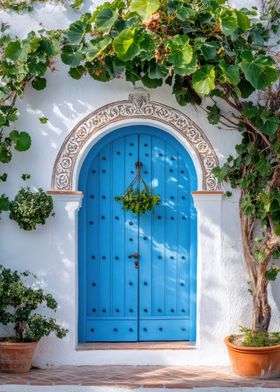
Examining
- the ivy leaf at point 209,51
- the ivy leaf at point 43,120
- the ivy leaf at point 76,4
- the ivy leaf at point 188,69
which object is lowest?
the ivy leaf at point 43,120

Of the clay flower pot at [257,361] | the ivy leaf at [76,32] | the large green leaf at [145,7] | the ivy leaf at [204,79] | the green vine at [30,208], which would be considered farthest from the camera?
the green vine at [30,208]

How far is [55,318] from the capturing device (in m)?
7.11

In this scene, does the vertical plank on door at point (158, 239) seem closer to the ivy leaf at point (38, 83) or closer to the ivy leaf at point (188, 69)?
the ivy leaf at point (188, 69)

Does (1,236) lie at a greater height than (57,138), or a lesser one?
lesser

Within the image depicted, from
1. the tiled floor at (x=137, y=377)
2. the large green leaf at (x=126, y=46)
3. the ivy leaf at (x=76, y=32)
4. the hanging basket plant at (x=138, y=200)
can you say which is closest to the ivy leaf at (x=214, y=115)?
the hanging basket plant at (x=138, y=200)

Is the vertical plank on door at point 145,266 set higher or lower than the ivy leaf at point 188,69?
lower

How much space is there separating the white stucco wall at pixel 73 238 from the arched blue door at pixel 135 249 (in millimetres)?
240

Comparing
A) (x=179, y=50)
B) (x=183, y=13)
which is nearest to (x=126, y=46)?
(x=179, y=50)

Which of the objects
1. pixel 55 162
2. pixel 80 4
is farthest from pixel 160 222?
pixel 80 4

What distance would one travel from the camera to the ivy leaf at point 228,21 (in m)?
6.39

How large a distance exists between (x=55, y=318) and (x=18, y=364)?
0.62 meters

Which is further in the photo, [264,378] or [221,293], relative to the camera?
[221,293]

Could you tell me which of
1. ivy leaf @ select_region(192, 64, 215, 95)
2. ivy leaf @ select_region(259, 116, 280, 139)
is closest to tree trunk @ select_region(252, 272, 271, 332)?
ivy leaf @ select_region(259, 116, 280, 139)

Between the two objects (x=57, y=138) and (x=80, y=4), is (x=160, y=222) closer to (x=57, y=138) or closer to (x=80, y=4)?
(x=57, y=138)
